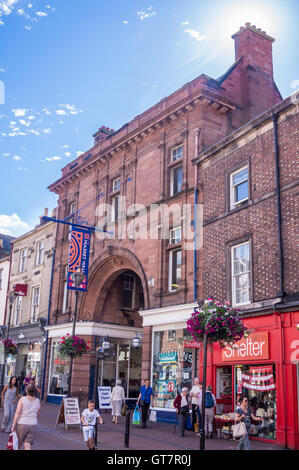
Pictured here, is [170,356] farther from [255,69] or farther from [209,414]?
[255,69]

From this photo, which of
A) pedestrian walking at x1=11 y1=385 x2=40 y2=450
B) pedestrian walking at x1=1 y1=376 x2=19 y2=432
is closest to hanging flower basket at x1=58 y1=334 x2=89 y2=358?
pedestrian walking at x1=1 y1=376 x2=19 y2=432

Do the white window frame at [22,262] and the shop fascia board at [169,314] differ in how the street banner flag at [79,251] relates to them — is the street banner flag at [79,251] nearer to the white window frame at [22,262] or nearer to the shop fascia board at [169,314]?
the shop fascia board at [169,314]

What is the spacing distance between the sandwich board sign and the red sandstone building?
334 centimetres

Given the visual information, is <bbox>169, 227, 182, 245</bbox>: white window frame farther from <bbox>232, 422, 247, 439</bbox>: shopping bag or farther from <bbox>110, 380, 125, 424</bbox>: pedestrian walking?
<bbox>232, 422, 247, 439</bbox>: shopping bag

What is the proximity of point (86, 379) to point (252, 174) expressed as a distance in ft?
47.0

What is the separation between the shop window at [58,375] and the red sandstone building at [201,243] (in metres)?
0.09

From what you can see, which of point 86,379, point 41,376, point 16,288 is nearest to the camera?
point 86,379

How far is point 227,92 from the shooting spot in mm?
22109

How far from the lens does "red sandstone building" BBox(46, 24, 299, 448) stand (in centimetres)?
1504

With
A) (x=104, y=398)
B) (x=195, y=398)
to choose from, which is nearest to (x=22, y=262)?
(x=104, y=398)

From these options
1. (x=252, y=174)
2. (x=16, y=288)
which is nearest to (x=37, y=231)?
(x=16, y=288)

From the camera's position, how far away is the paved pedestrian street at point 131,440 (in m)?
12.6

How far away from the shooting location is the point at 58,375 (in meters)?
27.8

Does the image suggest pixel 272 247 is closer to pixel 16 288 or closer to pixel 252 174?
pixel 252 174
